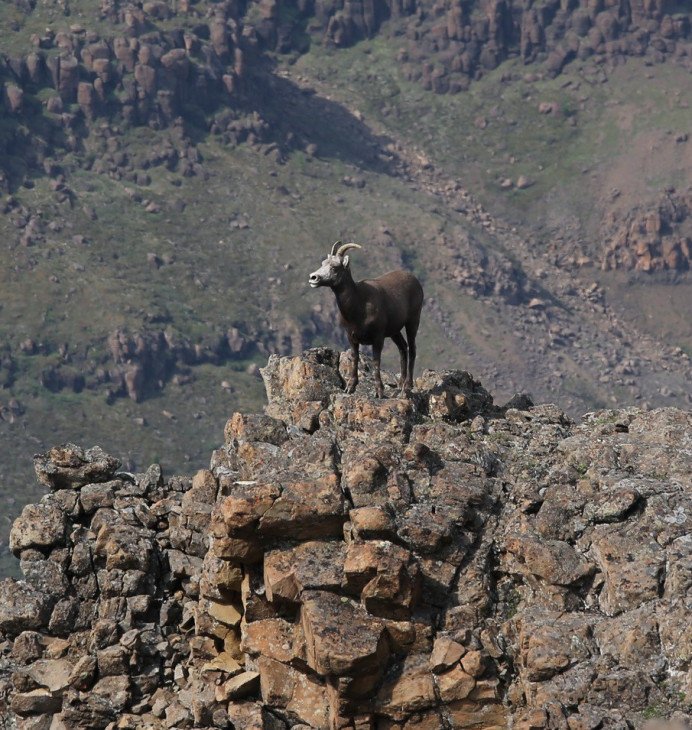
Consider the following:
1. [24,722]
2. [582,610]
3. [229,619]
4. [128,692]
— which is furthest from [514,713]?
[24,722]

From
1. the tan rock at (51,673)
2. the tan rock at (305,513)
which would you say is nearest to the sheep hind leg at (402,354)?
the tan rock at (305,513)

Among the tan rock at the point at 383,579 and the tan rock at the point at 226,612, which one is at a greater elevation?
the tan rock at the point at 383,579

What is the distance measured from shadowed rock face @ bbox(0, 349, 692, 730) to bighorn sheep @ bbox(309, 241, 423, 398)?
4.32ft

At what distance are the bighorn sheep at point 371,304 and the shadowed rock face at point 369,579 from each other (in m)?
1.32

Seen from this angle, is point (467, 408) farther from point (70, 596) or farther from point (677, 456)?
point (70, 596)

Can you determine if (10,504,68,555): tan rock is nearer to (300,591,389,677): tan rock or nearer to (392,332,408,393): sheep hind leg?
(300,591,389,677): tan rock

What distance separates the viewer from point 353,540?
1161 inches

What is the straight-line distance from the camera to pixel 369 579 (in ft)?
93.7

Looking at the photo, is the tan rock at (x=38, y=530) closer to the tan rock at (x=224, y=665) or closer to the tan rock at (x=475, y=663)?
the tan rock at (x=224, y=665)

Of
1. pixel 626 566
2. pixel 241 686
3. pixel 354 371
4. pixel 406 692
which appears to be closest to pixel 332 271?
pixel 354 371

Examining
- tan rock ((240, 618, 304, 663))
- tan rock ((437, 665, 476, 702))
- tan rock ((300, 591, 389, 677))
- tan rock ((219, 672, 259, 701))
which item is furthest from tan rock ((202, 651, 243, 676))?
tan rock ((437, 665, 476, 702))

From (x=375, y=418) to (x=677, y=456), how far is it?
750cm

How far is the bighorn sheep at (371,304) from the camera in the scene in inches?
1380

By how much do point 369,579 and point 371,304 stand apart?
981 cm
